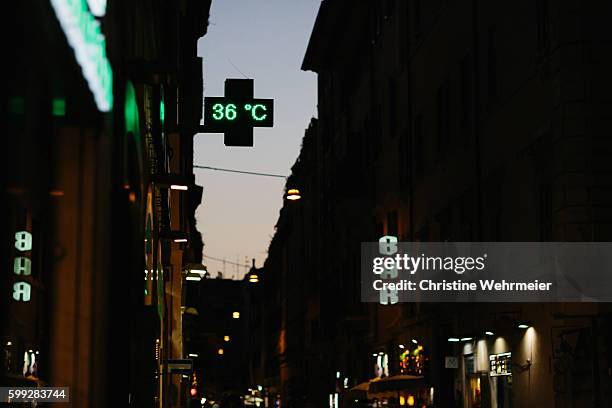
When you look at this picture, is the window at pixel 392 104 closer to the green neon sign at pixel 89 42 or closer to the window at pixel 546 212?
the window at pixel 546 212

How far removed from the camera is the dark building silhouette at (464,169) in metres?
18.9

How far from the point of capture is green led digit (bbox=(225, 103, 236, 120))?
19.2 meters

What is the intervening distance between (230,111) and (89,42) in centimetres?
1170

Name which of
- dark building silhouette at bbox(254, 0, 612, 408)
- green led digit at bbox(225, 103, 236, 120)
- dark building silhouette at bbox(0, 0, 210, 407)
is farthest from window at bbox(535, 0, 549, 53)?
dark building silhouette at bbox(0, 0, 210, 407)

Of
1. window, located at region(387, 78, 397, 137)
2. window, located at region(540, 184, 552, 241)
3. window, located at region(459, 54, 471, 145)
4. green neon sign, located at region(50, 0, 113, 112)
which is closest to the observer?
green neon sign, located at region(50, 0, 113, 112)

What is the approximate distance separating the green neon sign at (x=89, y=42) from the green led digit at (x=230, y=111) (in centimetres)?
989

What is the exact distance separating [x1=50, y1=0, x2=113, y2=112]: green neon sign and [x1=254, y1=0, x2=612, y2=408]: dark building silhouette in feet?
→ 37.4

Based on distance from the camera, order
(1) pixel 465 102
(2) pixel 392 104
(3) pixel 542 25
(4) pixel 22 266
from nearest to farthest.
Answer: (4) pixel 22 266 < (3) pixel 542 25 < (1) pixel 465 102 < (2) pixel 392 104

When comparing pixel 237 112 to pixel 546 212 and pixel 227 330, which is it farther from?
pixel 227 330

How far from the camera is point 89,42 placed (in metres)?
7.50

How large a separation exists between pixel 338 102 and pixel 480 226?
2504cm

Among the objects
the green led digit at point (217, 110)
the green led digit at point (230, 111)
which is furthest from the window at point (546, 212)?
the green led digit at point (217, 110)

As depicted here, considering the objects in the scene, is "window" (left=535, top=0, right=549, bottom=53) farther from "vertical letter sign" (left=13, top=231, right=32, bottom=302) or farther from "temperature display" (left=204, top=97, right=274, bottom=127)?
"vertical letter sign" (left=13, top=231, right=32, bottom=302)

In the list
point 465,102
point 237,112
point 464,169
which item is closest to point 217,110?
point 237,112
